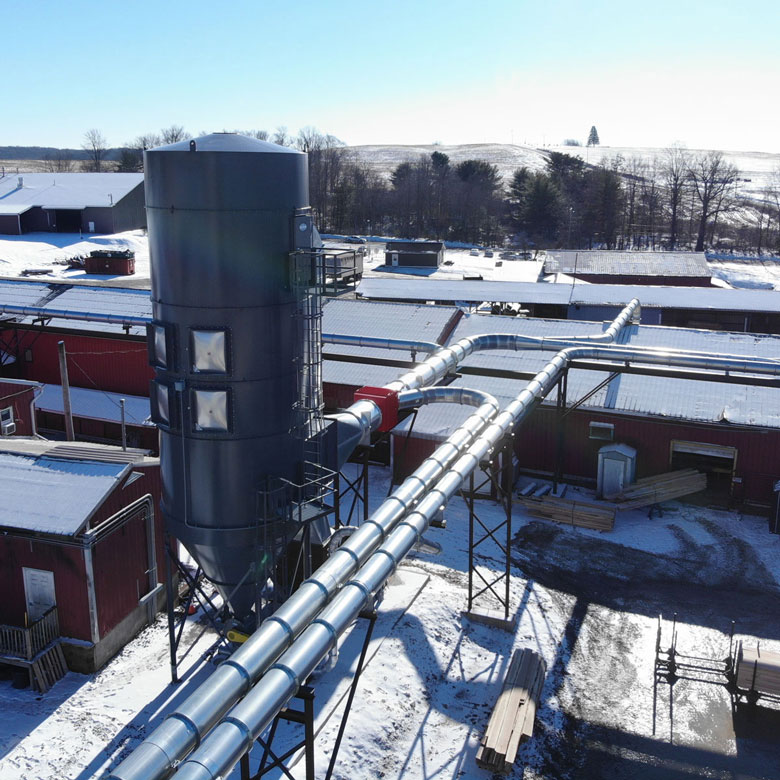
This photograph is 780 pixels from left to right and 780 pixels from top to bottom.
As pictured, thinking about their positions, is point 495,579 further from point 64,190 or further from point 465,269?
point 64,190

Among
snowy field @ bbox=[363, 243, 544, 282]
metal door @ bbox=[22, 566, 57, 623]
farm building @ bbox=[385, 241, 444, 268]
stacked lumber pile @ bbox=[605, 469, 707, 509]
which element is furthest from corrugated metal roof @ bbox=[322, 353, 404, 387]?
farm building @ bbox=[385, 241, 444, 268]

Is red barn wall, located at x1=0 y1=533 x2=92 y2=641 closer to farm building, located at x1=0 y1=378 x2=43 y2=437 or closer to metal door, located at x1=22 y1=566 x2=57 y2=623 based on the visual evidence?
metal door, located at x1=22 y1=566 x2=57 y2=623

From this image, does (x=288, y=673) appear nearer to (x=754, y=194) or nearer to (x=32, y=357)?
(x=32, y=357)

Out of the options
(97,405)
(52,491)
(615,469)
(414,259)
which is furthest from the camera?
(414,259)

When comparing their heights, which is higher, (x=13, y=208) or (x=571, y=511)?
(x=13, y=208)

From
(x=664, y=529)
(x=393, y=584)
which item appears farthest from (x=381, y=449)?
(x=664, y=529)

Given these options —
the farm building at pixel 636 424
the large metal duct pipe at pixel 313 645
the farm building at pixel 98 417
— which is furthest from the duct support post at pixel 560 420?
the farm building at pixel 98 417

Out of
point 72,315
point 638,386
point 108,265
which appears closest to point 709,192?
point 108,265
